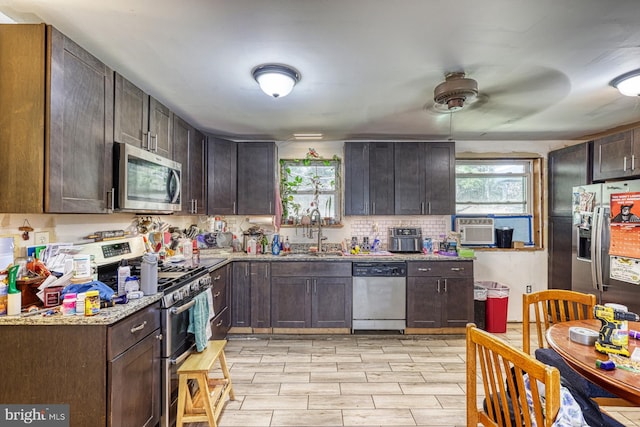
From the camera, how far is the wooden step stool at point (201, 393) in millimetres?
1854

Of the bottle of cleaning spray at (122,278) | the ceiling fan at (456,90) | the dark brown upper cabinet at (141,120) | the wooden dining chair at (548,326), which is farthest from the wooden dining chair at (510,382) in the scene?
the dark brown upper cabinet at (141,120)

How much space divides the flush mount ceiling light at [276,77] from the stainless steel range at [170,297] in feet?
5.19

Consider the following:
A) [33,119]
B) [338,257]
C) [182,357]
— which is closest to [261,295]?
[338,257]

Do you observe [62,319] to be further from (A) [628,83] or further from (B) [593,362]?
(A) [628,83]

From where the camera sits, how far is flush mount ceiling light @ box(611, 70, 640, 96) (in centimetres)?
216

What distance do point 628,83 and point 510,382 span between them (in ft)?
8.22

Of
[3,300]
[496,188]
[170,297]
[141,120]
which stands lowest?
[170,297]

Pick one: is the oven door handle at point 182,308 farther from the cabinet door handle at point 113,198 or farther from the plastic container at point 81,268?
the cabinet door handle at point 113,198

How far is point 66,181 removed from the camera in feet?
5.22

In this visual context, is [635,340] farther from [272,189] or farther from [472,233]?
[272,189]

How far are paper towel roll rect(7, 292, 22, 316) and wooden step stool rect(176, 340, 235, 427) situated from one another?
0.89m

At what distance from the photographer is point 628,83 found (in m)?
2.21

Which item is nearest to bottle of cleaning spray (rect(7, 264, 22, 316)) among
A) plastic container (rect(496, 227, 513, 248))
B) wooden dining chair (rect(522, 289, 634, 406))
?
wooden dining chair (rect(522, 289, 634, 406))

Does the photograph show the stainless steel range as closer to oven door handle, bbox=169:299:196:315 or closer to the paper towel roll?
oven door handle, bbox=169:299:196:315
